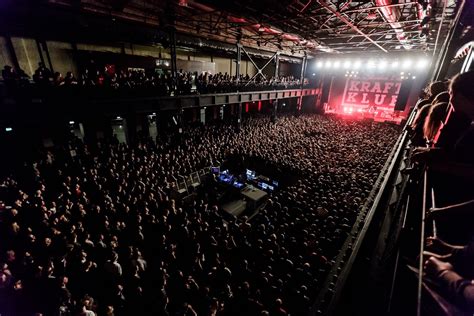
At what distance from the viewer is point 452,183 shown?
3.12 meters

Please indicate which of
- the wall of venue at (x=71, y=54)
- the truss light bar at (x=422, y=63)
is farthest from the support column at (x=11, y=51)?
the truss light bar at (x=422, y=63)

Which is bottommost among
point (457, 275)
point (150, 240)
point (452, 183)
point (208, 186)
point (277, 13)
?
point (208, 186)

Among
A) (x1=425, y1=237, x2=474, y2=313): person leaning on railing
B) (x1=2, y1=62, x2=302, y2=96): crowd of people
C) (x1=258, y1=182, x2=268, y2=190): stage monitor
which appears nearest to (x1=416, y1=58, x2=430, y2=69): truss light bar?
(x1=2, y1=62, x2=302, y2=96): crowd of people

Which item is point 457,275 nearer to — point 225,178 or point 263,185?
point 225,178

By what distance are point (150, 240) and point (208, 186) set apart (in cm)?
592

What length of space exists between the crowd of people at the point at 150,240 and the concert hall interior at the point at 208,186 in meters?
0.05

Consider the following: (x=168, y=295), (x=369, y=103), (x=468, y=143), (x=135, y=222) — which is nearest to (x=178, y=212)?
(x=135, y=222)

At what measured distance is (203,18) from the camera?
15.7 metres

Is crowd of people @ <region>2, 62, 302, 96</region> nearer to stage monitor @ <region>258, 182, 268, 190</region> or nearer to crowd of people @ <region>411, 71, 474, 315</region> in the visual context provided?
stage monitor @ <region>258, 182, 268, 190</region>

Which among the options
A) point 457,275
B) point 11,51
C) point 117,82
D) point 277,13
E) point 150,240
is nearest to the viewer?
point 457,275

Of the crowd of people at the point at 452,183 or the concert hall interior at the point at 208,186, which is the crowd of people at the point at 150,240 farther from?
the crowd of people at the point at 452,183

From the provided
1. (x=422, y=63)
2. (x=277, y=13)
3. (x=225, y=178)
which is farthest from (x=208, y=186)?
(x=422, y=63)

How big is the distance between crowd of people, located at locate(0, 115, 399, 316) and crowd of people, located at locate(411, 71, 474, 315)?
143 inches

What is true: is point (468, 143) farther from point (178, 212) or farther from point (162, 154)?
point (162, 154)
